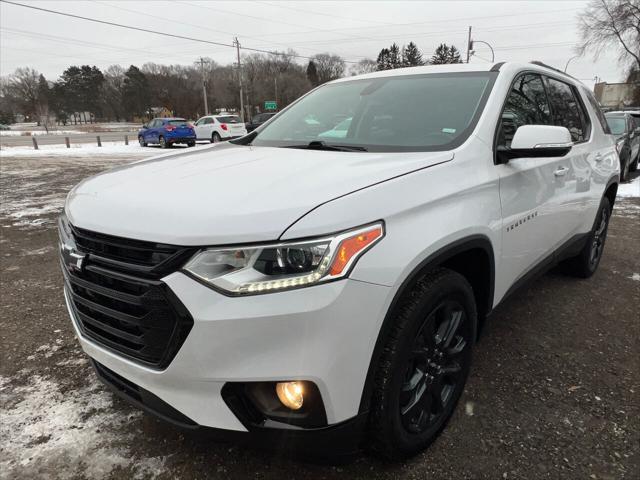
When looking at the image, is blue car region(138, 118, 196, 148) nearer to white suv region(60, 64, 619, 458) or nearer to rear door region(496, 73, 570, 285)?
white suv region(60, 64, 619, 458)

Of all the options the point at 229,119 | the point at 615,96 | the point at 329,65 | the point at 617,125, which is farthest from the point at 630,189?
the point at 329,65

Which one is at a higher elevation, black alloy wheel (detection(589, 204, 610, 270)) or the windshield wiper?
the windshield wiper

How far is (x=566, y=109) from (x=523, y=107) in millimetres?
959

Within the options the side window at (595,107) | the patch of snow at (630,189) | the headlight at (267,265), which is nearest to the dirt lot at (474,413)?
the headlight at (267,265)

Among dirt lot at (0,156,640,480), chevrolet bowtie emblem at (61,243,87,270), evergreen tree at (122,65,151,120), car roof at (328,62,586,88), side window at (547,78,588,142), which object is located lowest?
dirt lot at (0,156,640,480)

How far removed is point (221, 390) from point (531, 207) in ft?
6.59

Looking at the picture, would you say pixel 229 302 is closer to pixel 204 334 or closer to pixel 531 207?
pixel 204 334

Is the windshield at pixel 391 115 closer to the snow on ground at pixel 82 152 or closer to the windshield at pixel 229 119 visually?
the snow on ground at pixel 82 152

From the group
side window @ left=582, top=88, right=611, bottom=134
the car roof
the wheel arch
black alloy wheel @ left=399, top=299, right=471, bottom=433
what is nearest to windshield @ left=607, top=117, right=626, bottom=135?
side window @ left=582, top=88, right=611, bottom=134

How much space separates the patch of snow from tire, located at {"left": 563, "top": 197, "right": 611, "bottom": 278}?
18.3ft

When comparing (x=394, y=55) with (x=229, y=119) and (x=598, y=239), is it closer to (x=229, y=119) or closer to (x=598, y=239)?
(x=229, y=119)

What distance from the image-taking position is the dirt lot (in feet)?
6.53

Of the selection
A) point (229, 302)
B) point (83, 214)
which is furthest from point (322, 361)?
point (83, 214)

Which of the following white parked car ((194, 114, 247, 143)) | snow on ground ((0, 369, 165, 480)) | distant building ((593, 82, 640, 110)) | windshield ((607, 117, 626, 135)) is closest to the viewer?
snow on ground ((0, 369, 165, 480))
